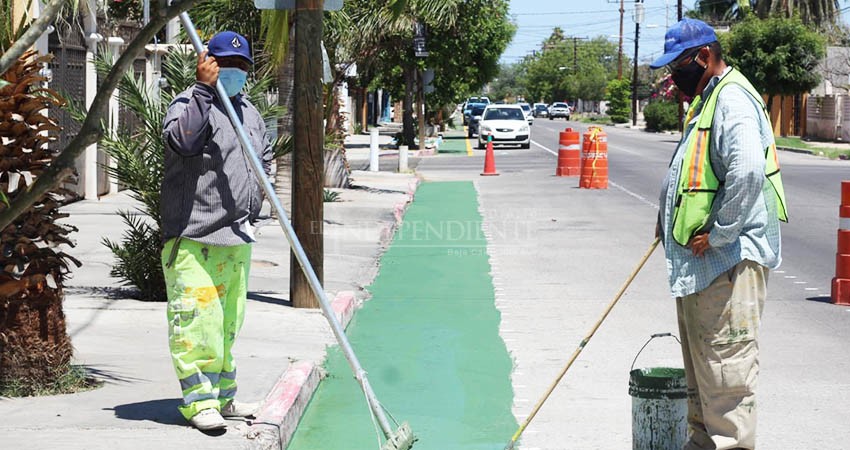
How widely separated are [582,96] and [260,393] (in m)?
149

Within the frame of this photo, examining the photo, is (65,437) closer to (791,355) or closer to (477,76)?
(791,355)

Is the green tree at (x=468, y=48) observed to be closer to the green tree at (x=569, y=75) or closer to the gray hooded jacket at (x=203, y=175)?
the gray hooded jacket at (x=203, y=175)

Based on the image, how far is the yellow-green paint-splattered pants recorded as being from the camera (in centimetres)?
595

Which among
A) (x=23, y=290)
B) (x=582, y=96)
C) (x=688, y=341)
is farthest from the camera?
(x=582, y=96)

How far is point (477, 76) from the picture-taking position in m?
50.3

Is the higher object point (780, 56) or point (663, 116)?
point (780, 56)

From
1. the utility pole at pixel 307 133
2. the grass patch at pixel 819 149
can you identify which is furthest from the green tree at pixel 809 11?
the utility pole at pixel 307 133

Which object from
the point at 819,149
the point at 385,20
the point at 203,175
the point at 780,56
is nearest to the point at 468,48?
the point at 819,149

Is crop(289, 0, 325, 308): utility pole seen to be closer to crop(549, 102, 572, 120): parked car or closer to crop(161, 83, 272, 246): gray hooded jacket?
crop(161, 83, 272, 246): gray hooded jacket

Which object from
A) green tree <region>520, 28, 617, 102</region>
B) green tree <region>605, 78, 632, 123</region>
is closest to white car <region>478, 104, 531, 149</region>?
green tree <region>605, 78, 632, 123</region>

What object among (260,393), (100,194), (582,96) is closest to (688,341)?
(260,393)

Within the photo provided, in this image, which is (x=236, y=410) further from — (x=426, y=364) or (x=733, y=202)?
(x=733, y=202)

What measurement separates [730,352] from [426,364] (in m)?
3.54

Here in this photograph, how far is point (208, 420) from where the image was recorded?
5977 mm
